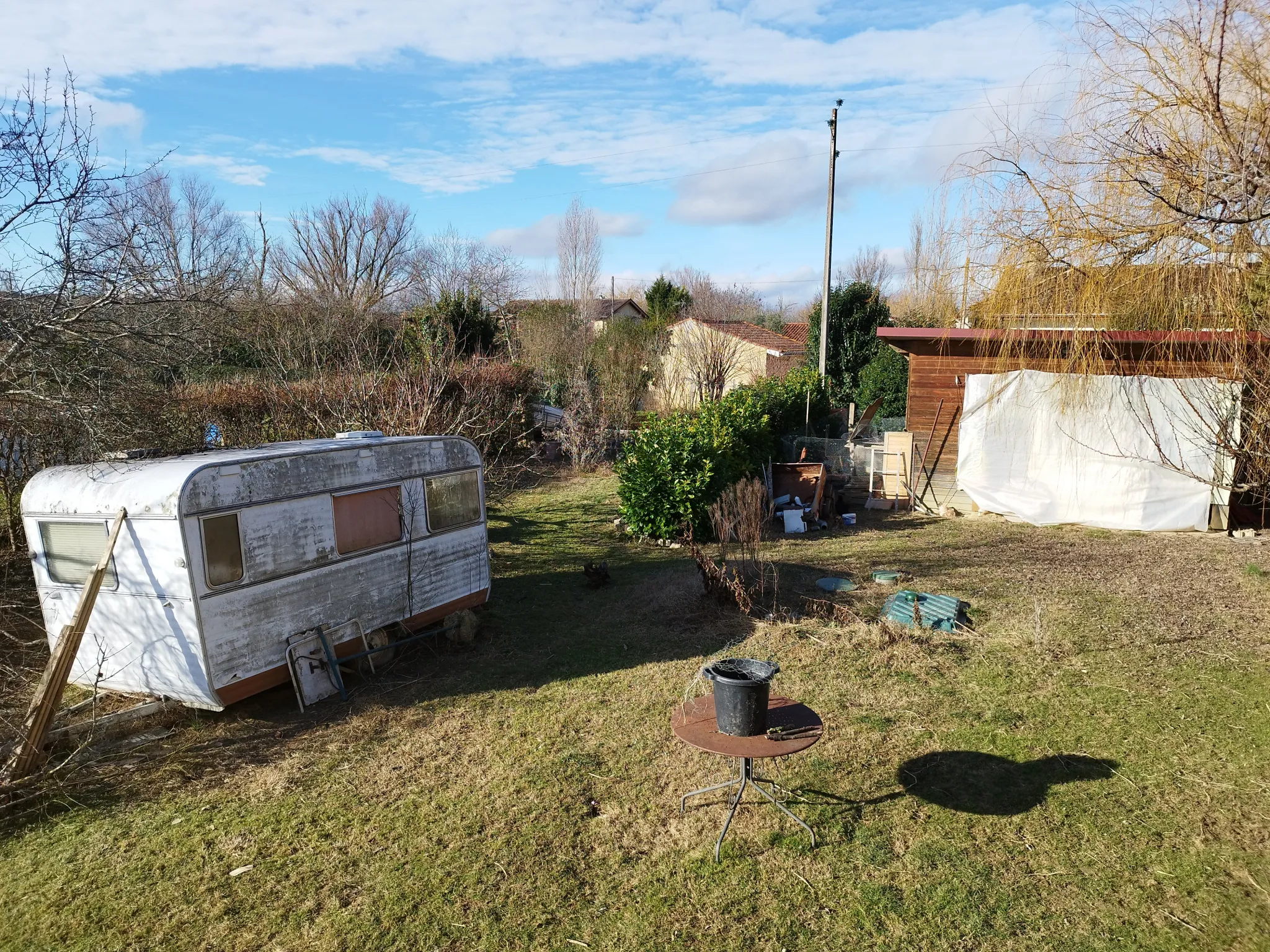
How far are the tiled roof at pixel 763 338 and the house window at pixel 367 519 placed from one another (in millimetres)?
26631

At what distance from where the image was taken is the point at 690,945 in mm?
3561

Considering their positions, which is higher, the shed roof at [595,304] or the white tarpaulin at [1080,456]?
the shed roof at [595,304]

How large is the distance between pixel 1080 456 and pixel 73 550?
12.9 metres

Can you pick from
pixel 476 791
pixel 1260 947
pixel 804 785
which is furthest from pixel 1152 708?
pixel 476 791

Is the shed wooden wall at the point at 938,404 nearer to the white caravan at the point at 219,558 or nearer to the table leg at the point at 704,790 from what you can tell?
the white caravan at the point at 219,558

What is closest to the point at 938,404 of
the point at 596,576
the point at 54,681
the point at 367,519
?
the point at 596,576

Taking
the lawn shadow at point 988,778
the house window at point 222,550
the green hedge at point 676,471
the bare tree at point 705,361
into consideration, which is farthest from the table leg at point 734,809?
the bare tree at point 705,361

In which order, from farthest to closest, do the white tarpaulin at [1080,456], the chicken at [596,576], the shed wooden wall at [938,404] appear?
the shed wooden wall at [938,404]
the white tarpaulin at [1080,456]
the chicken at [596,576]

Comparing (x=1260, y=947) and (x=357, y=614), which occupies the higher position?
(x=357, y=614)

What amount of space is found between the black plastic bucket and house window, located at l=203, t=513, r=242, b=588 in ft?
12.1

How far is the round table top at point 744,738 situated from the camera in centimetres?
Result: 405

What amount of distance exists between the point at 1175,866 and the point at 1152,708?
2097 mm

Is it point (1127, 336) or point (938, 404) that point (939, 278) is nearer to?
point (1127, 336)

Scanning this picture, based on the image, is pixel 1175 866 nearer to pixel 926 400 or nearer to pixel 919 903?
pixel 919 903
